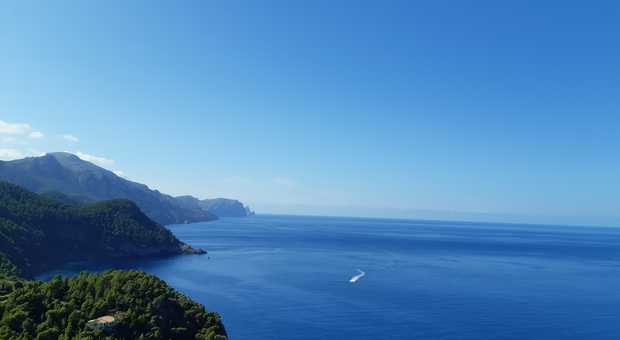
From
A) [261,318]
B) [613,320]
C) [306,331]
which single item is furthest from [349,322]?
[613,320]

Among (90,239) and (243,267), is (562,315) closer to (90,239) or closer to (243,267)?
(243,267)

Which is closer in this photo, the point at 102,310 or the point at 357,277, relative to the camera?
the point at 102,310

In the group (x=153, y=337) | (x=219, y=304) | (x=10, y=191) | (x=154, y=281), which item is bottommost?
(x=219, y=304)

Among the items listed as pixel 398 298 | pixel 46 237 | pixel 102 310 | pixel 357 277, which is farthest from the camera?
pixel 46 237

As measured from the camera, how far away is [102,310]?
5800 centimetres

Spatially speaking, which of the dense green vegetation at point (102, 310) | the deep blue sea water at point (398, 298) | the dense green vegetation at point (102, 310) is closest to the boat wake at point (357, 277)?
the deep blue sea water at point (398, 298)

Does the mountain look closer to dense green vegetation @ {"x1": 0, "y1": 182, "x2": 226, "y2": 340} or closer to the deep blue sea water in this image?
the deep blue sea water

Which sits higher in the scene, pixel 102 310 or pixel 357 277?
pixel 102 310

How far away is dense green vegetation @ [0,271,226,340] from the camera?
52469 millimetres

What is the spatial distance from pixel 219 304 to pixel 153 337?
54866mm

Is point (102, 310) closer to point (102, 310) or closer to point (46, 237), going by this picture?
point (102, 310)

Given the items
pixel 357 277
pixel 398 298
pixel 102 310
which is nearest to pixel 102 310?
pixel 102 310

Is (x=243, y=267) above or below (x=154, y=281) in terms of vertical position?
below

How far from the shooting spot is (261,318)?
97.4 m
